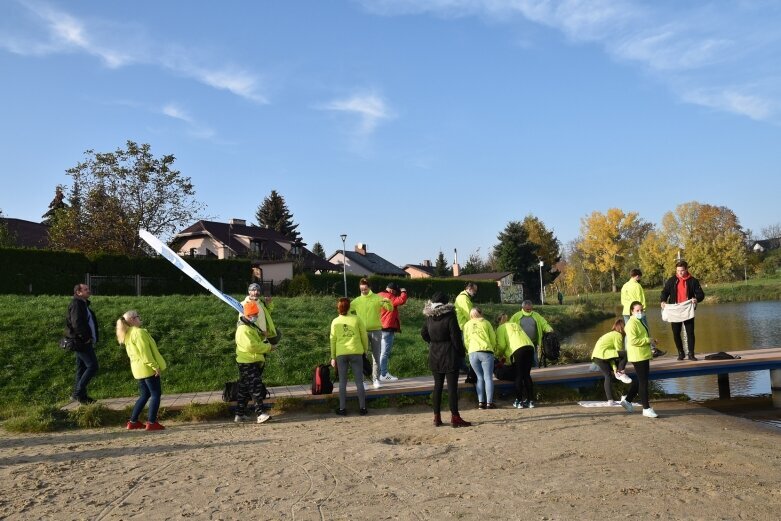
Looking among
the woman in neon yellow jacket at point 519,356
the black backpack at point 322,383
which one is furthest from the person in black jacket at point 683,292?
the black backpack at point 322,383

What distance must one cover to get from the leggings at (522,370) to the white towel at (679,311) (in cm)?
371

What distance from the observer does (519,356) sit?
33.7 feet

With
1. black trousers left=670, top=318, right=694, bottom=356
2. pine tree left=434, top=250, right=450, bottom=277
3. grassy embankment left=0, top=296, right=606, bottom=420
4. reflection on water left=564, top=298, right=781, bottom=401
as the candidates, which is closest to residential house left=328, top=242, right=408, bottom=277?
pine tree left=434, top=250, right=450, bottom=277

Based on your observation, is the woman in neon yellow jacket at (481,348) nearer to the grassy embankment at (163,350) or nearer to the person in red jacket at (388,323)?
the person in red jacket at (388,323)

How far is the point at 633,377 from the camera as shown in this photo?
1117cm

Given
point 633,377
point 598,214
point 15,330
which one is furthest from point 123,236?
Answer: point 598,214

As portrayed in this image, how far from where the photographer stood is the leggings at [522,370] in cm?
1026

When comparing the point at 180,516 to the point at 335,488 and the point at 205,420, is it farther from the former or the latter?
the point at 205,420

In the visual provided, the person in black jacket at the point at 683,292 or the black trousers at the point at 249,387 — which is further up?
the person in black jacket at the point at 683,292

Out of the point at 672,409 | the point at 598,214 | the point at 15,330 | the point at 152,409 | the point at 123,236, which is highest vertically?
the point at 598,214

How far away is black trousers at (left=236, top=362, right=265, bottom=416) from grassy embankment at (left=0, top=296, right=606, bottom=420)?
9.05 ft

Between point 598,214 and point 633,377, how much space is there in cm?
7202

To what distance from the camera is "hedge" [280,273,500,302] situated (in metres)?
32.9

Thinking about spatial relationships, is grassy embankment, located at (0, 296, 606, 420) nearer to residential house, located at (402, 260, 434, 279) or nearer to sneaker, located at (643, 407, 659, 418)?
sneaker, located at (643, 407, 659, 418)
